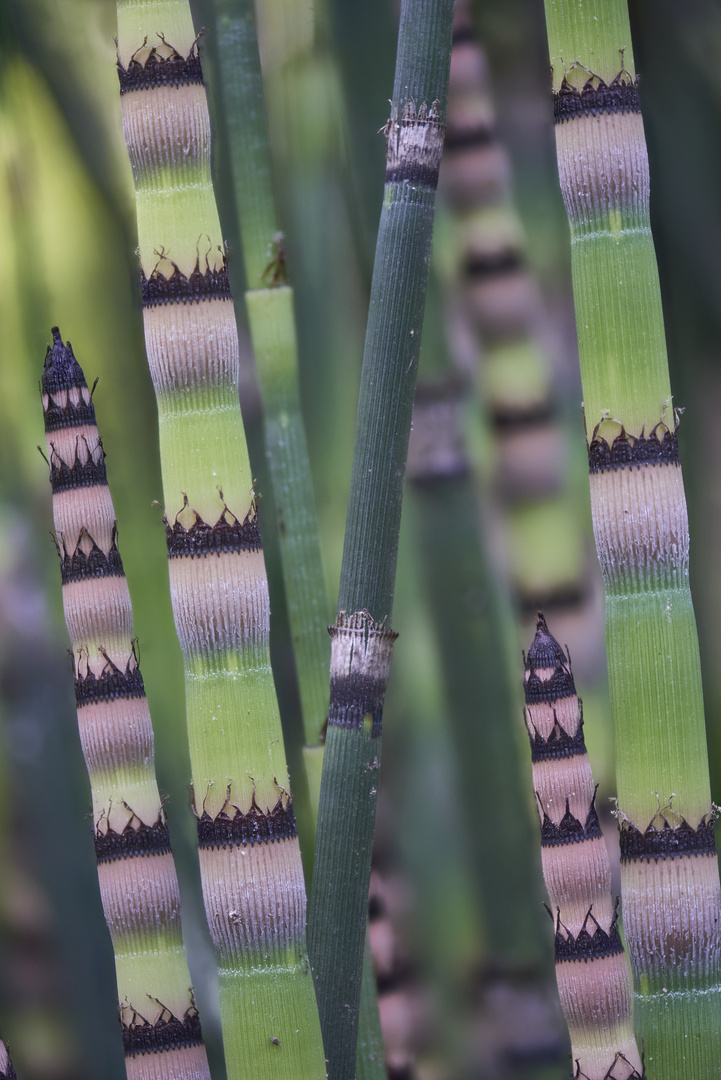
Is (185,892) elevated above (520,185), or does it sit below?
below

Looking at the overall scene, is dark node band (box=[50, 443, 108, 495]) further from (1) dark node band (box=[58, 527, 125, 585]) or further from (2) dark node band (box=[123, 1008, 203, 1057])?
(2) dark node band (box=[123, 1008, 203, 1057])

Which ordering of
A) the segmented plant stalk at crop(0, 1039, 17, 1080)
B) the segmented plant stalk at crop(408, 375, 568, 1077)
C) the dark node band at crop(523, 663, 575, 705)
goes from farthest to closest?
the segmented plant stalk at crop(408, 375, 568, 1077)
the segmented plant stalk at crop(0, 1039, 17, 1080)
the dark node band at crop(523, 663, 575, 705)

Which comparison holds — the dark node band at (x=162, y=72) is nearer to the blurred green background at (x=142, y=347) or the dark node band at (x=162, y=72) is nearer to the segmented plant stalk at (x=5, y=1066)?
the blurred green background at (x=142, y=347)

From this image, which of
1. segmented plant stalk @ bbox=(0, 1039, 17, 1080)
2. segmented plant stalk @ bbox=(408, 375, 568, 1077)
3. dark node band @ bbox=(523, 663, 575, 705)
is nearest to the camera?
dark node band @ bbox=(523, 663, 575, 705)

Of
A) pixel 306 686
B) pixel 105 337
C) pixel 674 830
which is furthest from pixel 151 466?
pixel 674 830

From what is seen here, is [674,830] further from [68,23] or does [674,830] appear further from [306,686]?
[68,23]

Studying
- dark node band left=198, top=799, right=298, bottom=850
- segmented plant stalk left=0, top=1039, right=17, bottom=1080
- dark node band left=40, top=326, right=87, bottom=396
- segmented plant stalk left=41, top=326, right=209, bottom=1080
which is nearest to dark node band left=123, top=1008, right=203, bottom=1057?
segmented plant stalk left=41, top=326, right=209, bottom=1080

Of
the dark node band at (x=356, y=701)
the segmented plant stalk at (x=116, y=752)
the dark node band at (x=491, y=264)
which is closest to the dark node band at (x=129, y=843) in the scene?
the segmented plant stalk at (x=116, y=752)
